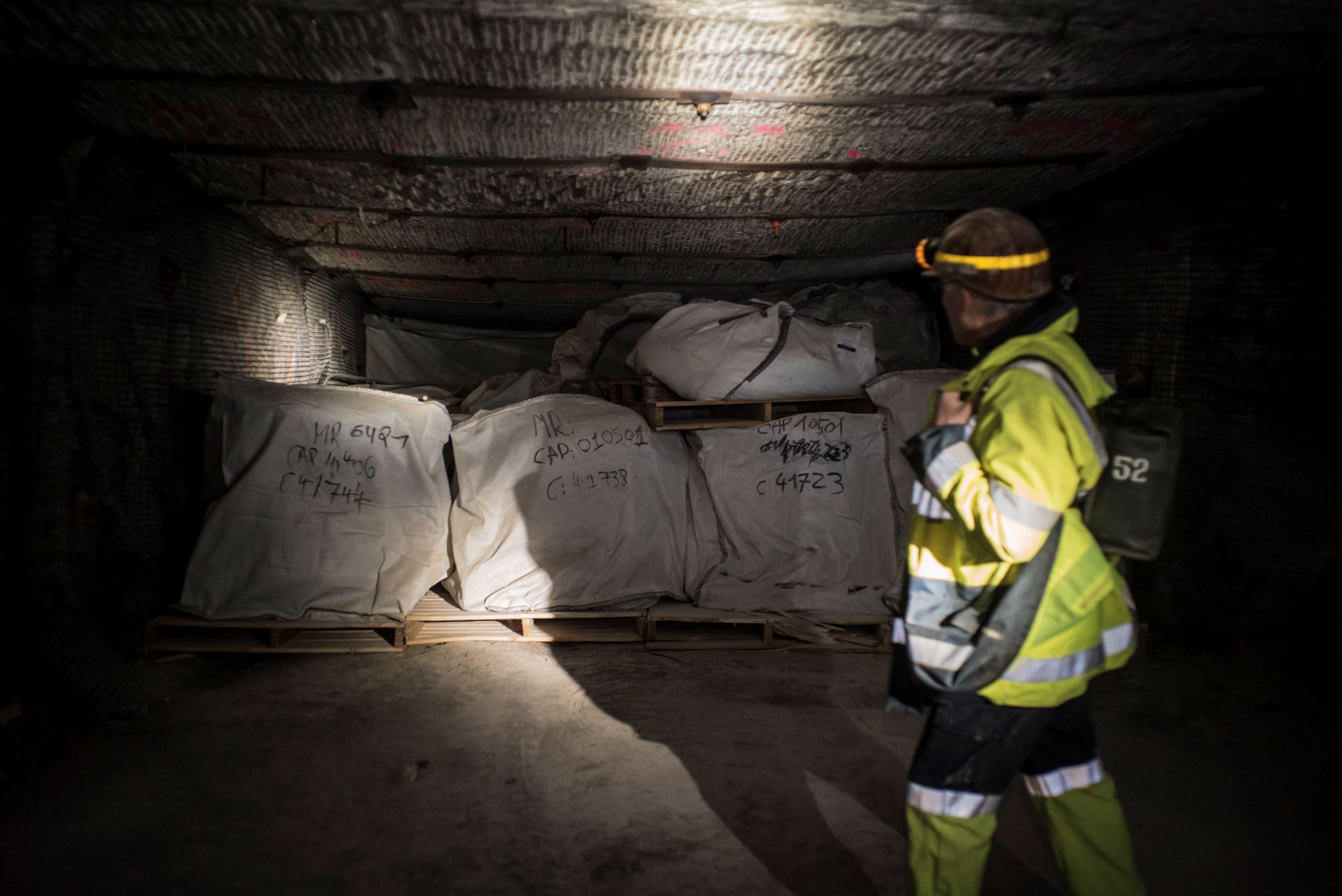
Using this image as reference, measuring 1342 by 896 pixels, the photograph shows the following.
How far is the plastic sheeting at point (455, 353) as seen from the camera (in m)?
7.43

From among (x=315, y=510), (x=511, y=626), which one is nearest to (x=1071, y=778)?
(x=511, y=626)

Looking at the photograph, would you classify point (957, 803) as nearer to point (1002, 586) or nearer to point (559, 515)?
point (1002, 586)

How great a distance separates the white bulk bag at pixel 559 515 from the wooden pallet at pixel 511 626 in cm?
6

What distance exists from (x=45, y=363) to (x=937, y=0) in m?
3.45

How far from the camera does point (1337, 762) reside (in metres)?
2.63

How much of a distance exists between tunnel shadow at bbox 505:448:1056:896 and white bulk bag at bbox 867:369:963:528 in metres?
0.93

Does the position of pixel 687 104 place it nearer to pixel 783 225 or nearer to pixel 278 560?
pixel 783 225

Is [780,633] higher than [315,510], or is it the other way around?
[315,510]

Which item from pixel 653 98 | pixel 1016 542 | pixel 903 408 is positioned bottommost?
pixel 1016 542

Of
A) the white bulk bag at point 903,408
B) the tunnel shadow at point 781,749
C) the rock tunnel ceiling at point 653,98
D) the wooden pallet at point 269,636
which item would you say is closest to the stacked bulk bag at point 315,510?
the wooden pallet at point 269,636

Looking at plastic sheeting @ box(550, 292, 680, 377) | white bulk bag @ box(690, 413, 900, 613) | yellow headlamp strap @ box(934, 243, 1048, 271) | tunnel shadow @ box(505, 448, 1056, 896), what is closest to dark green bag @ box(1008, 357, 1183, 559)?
yellow headlamp strap @ box(934, 243, 1048, 271)

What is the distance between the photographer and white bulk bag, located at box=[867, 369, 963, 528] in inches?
151

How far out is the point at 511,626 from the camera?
12.5 feet

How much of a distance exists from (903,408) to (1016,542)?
2.53 m
